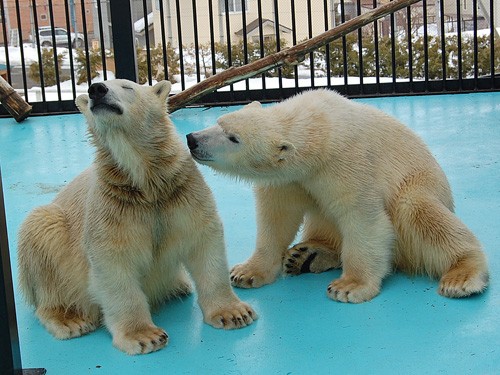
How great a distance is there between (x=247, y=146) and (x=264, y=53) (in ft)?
22.5

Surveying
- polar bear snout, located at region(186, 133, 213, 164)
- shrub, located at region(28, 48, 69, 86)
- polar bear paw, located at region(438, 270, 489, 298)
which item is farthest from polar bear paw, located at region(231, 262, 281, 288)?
shrub, located at region(28, 48, 69, 86)

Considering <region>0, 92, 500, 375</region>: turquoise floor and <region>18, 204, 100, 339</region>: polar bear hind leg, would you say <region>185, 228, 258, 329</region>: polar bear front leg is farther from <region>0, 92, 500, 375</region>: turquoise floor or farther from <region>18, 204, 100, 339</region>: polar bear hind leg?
<region>18, 204, 100, 339</region>: polar bear hind leg

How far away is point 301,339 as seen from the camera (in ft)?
9.95

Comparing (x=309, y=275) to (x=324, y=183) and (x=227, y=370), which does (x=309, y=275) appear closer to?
(x=324, y=183)

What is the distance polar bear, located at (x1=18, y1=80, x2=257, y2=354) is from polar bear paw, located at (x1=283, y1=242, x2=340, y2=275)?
0.55 m

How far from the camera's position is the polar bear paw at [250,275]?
360 cm

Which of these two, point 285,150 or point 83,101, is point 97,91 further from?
point 285,150

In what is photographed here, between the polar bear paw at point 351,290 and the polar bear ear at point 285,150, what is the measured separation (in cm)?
56

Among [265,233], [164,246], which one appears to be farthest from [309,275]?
[164,246]

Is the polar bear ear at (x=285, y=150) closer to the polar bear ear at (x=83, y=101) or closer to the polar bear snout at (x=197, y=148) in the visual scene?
the polar bear snout at (x=197, y=148)

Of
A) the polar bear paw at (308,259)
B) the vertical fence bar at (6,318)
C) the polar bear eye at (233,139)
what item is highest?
the polar bear eye at (233,139)

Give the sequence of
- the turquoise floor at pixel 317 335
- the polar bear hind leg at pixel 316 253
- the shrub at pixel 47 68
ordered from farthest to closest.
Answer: the shrub at pixel 47 68
the polar bear hind leg at pixel 316 253
the turquoise floor at pixel 317 335

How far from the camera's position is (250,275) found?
11.9ft

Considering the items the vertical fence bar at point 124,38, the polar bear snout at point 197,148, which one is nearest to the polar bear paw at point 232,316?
the polar bear snout at point 197,148
